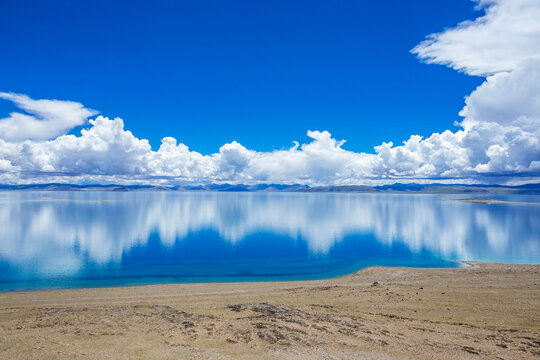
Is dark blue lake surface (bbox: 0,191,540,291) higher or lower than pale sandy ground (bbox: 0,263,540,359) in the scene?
lower

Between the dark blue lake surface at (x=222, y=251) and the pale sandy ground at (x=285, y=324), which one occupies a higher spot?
the pale sandy ground at (x=285, y=324)

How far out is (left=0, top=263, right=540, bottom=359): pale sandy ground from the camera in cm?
1206

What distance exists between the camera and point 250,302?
A: 19.6 metres

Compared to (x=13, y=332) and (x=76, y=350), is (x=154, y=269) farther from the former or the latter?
(x=76, y=350)

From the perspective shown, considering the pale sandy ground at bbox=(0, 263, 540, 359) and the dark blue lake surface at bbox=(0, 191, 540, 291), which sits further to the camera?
the dark blue lake surface at bbox=(0, 191, 540, 291)

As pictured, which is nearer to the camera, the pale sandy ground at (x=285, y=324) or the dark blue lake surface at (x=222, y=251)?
the pale sandy ground at (x=285, y=324)

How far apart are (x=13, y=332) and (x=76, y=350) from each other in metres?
4.13

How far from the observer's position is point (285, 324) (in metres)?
14.9

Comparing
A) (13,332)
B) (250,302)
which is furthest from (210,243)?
(13,332)

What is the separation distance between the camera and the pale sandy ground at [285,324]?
1206 cm

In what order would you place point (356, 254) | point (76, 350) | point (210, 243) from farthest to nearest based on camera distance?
point (210, 243), point (356, 254), point (76, 350)

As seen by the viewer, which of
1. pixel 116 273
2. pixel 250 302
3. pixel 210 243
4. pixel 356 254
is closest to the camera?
pixel 250 302

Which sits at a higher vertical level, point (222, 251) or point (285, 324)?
point (285, 324)

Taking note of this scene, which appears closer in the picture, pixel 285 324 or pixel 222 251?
pixel 285 324
